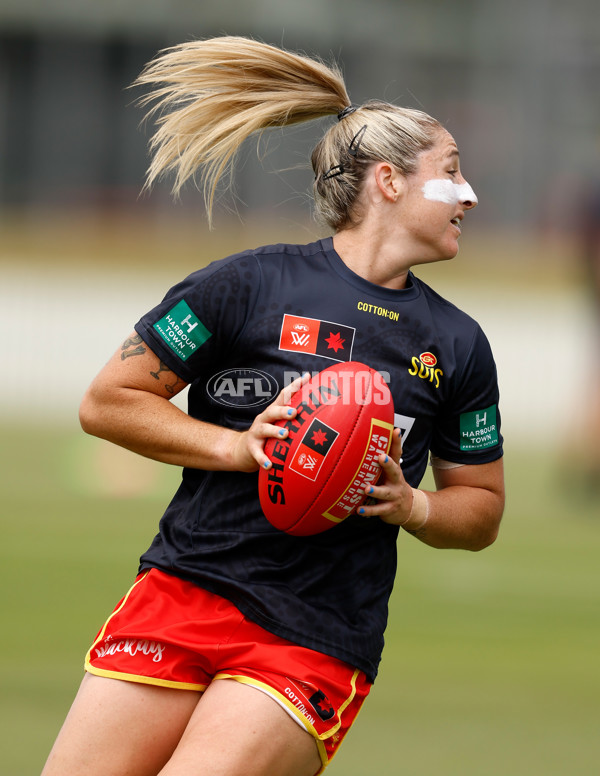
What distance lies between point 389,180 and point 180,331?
68cm

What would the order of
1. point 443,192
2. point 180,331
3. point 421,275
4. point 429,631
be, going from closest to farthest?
point 180,331 → point 443,192 → point 429,631 → point 421,275

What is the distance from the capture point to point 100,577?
6.36 metres

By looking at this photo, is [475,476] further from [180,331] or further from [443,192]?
[180,331]

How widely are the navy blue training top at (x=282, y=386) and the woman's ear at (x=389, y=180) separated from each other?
24 centimetres

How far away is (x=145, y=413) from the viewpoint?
110 inches

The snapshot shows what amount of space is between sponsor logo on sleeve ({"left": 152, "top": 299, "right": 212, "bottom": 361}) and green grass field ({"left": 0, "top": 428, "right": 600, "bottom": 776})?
6.58 ft

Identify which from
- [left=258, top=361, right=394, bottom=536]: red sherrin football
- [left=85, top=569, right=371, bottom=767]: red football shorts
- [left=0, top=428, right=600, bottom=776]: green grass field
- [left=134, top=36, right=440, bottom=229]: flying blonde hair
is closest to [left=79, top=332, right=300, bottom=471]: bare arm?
[left=258, top=361, right=394, bottom=536]: red sherrin football

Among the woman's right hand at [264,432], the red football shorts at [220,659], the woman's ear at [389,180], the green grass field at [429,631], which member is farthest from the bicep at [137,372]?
the green grass field at [429,631]

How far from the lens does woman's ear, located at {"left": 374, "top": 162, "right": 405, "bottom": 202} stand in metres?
2.93

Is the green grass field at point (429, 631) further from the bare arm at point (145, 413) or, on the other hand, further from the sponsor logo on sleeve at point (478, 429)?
the bare arm at point (145, 413)

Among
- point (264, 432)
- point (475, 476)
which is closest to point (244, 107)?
point (264, 432)

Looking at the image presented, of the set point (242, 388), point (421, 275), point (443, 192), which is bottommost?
point (421, 275)

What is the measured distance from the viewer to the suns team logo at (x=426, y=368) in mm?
2812

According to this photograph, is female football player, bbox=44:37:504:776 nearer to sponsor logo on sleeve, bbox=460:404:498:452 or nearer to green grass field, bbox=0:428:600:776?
sponsor logo on sleeve, bbox=460:404:498:452
